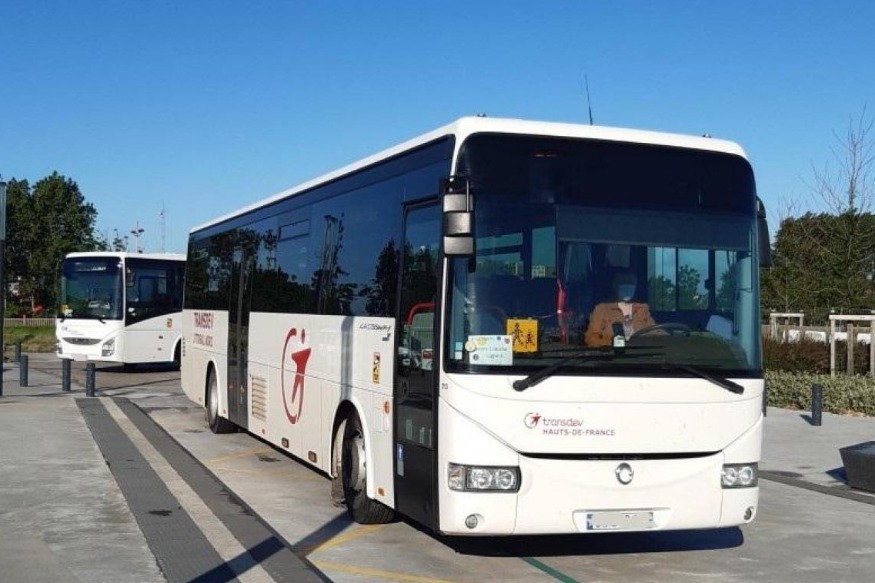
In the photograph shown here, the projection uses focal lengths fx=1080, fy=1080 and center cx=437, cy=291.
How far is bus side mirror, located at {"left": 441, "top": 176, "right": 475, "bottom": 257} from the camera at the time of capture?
6.95 meters

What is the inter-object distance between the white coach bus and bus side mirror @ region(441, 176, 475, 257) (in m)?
0.01

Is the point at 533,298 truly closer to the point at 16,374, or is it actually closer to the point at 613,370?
the point at 613,370

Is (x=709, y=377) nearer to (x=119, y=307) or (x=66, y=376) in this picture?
(x=66, y=376)

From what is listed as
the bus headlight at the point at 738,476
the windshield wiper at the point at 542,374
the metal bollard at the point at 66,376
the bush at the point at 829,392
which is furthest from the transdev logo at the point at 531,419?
the metal bollard at the point at 66,376

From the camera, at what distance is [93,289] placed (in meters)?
30.5

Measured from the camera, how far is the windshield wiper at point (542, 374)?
7070mm

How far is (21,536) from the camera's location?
8.61 m

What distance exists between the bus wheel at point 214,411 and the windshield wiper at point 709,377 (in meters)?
9.65

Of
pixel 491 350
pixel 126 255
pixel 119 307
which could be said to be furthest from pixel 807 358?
pixel 491 350

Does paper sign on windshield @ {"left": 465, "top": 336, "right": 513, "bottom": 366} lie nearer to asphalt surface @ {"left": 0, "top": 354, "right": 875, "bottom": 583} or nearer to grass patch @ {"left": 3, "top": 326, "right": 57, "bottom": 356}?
asphalt surface @ {"left": 0, "top": 354, "right": 875, "bottom": 583}

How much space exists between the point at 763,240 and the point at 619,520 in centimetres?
230

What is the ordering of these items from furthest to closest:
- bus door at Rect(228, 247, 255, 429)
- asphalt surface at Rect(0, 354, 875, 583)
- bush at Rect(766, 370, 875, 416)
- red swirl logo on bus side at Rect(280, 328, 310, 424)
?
bush at Rect(766, 370, 875, 416) < bus door at Rect(228, 247, 255, 429) < red swirl logo on bus side at Rect(280, 328, 310, 424) < asphalt surface at Rect(0, 354, 875, 583)

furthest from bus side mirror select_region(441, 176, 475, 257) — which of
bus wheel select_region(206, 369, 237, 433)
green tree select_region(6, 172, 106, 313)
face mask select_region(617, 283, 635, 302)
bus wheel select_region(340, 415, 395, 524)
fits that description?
green tree select_region(6, 172, 106, 313)

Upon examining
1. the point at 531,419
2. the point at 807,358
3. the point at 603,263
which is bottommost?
the point at 807,358
